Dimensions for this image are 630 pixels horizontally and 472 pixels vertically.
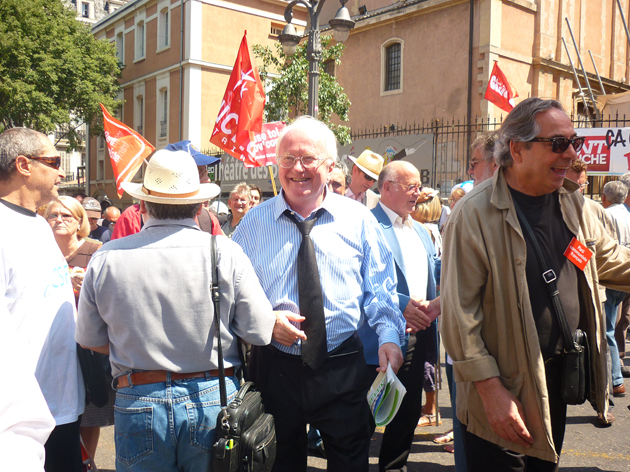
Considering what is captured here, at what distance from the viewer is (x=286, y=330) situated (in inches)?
98.7

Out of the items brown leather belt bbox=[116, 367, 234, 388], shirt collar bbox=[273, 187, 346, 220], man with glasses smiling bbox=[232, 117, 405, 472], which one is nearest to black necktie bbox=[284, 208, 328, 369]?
man with glasses smiling bbox=[232, 117, 405, 472]

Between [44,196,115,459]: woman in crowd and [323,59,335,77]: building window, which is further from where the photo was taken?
[323,59,335,77]: building window

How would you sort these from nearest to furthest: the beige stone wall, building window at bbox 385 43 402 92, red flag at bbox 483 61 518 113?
red flag at bbox 483 61 518 113 → the beige stone wall → building window at bbox 385 43 402 92

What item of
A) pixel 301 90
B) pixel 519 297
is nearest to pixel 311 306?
pixel 519 297

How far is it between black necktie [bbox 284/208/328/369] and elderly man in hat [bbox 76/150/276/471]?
1.18 ft

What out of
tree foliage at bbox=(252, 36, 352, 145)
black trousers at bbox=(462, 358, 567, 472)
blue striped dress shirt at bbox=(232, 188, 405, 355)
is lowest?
black trousers at bbox=(462, 358, 567, 472)

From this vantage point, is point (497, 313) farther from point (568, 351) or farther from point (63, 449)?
point (63, 449)

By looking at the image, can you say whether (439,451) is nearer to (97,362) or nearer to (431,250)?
(431,250)

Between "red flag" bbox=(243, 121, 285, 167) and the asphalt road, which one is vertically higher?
"red flag" bbox=(243, 121, 285, 167)

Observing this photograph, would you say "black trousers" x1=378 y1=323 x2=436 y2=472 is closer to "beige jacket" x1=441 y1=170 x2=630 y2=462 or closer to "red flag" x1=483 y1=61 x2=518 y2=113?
"beige jacket" x1=441 y1=170 x2=630 y2=462

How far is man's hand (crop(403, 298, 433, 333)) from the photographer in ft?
11.3

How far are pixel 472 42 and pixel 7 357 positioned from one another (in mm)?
20251

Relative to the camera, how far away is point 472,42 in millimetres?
19125

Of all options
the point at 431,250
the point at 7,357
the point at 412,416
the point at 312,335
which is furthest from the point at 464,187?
the point at 7,357
